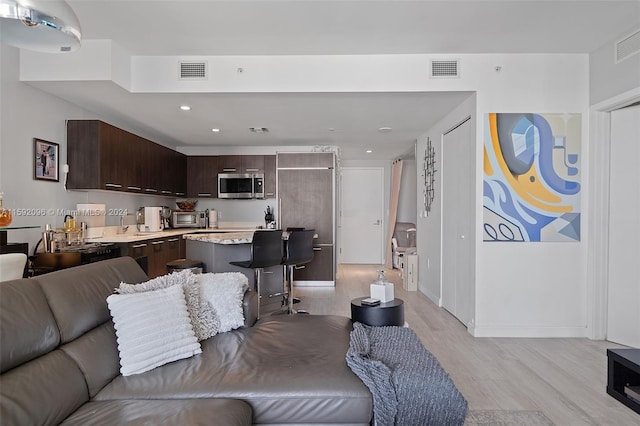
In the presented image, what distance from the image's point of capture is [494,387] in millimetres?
2465

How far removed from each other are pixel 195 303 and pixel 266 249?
1539 millimetres

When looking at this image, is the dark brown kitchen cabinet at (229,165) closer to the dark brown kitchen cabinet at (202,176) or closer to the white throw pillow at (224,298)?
the dark brown kitchen cabinet at (202,176)

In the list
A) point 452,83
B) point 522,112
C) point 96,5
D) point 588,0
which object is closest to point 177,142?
point 96,5

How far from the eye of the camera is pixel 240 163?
6.28 metres

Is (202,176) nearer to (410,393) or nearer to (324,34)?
(324,34)

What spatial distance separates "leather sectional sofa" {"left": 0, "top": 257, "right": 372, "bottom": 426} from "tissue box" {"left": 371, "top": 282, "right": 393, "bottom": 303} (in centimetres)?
70

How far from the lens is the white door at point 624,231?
3.17 meters

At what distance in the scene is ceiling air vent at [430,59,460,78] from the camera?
3432mm

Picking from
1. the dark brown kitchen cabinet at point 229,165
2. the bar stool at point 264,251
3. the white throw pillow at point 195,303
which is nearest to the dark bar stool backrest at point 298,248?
the bar stool at point 264,251

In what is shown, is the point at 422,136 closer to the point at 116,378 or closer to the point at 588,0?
the point at 588,0

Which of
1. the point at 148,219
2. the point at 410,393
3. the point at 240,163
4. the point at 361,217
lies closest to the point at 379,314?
the point at 410,393

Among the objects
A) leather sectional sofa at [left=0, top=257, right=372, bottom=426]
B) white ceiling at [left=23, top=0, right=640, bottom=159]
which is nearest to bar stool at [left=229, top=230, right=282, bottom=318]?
white ceiling at [left=23, top=0, right=640, bottom=159]

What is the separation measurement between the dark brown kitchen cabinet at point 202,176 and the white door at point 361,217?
3019 mm

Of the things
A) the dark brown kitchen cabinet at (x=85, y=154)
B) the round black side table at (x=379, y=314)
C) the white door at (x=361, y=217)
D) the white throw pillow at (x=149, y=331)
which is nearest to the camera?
the white throw pillow at (x=149, y=331)
